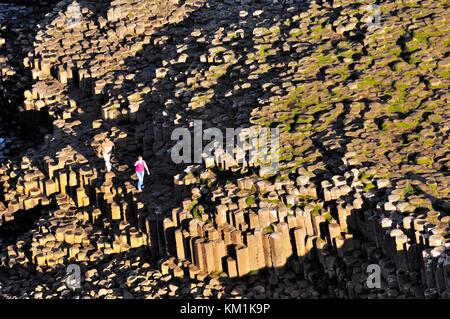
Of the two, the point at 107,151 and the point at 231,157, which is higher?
the point at 107,151

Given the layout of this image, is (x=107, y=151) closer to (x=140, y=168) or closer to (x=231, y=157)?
(x=140, y=168)

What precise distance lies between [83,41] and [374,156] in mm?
11676

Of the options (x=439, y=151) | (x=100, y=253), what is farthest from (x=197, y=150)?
(x=439, y=151)

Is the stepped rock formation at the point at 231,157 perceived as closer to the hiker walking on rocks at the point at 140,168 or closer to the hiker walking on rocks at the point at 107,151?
the hiker walking on rocks at the point at 107,151

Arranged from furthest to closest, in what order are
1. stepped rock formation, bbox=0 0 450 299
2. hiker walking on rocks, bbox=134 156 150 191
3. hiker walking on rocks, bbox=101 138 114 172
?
hiker walking on rocks, bbox=101 138 114 172 → hiker walking on rocks, bbox=134 156 150 191 → stepped rock formation, bbox=0 0 450 299

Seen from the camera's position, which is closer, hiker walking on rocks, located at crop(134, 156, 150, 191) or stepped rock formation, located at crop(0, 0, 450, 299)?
stepped rock formation, located at crop(0, 0, 450, 299)

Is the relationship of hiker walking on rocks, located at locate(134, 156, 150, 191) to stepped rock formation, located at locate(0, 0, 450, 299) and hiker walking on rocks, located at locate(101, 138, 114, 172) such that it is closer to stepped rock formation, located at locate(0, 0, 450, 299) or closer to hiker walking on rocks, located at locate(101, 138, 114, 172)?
stepped rock formation, located at locate(0, 0, 450, 299)

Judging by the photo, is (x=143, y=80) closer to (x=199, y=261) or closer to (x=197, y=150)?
(x=197, y=150)

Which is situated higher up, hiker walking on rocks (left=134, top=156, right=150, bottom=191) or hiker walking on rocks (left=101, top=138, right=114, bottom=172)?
hiker walking on rocks (left=101, top=138, right=114, bottom=172)

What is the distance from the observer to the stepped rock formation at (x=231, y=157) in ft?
123

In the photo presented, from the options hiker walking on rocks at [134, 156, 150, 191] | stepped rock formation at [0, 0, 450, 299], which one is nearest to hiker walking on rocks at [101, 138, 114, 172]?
stepped rock formation at [0, 0, 450, 299]

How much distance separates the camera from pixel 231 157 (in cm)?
3994

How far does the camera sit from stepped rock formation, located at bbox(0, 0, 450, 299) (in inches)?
1476

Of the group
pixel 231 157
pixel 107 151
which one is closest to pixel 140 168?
pixel 107 151
